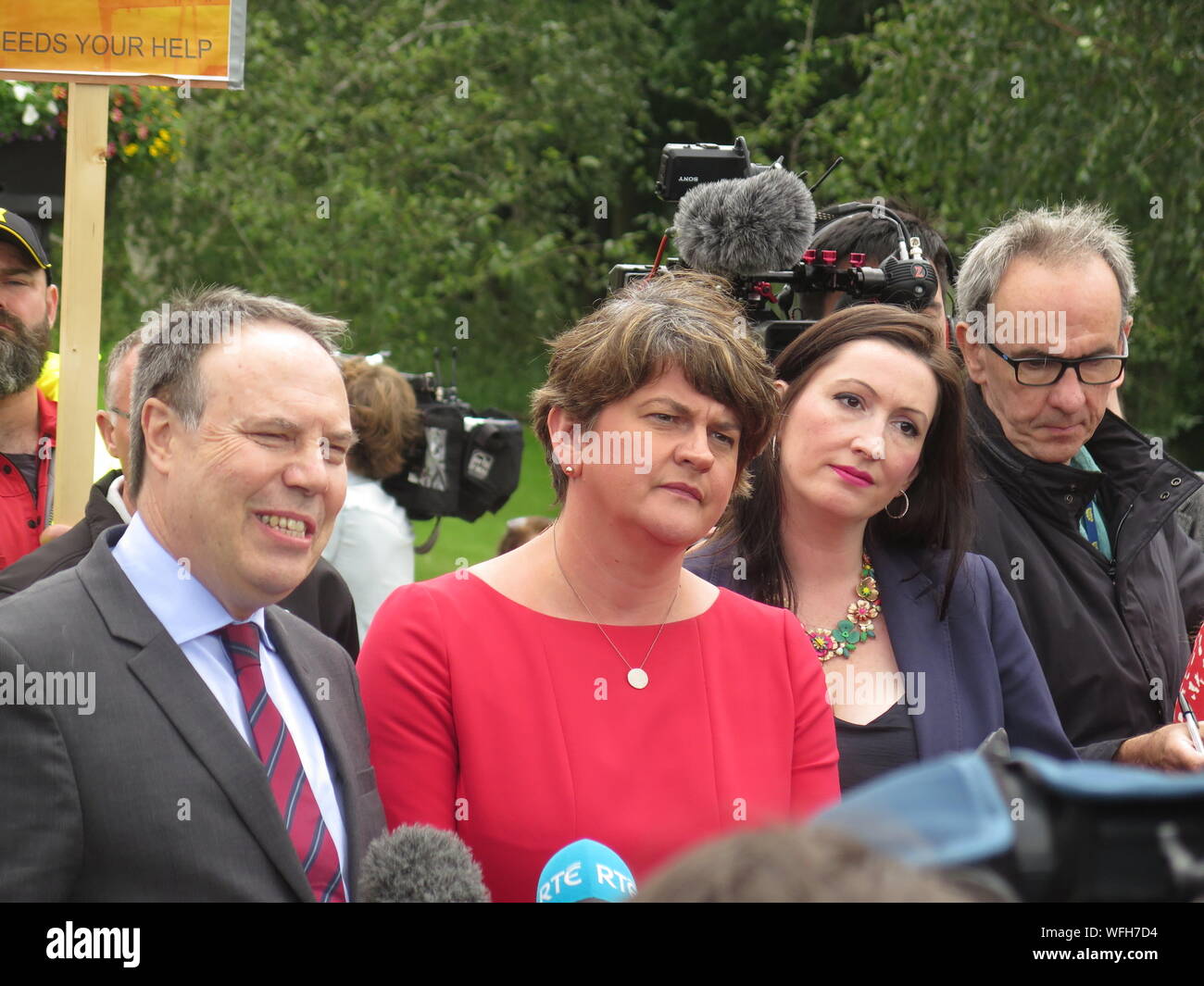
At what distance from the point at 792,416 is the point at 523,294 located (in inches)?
464

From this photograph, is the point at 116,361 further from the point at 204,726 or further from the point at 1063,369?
the point at 1063,369

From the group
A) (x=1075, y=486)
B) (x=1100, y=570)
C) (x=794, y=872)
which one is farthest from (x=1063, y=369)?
(x=794, y=872)

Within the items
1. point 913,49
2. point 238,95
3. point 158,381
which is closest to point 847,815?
point 158,381

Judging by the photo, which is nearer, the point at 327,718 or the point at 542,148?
the point at 327,718

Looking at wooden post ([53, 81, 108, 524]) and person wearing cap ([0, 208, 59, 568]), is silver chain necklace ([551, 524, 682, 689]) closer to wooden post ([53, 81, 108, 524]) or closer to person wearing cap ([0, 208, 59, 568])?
wooden post ([53, 81, 108, 524])

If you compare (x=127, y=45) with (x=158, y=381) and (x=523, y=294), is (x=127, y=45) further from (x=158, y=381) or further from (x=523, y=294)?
(x=523, y=294)

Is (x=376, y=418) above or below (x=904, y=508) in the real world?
above

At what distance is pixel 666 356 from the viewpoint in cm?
244

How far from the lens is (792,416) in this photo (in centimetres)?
293

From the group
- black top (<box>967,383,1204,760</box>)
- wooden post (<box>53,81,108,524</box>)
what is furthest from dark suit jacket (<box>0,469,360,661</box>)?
black top (<box>967,383,1204,760</box>)

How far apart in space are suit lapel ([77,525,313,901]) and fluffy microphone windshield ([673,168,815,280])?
1.68 m

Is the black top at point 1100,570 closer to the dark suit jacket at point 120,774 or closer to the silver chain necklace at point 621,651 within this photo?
the silver chain necklace at point 621,651

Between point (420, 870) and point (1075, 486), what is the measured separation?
2050 millimetres

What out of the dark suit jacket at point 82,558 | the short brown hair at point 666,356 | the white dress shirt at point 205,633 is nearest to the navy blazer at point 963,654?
the short brown hair at point 666,356
